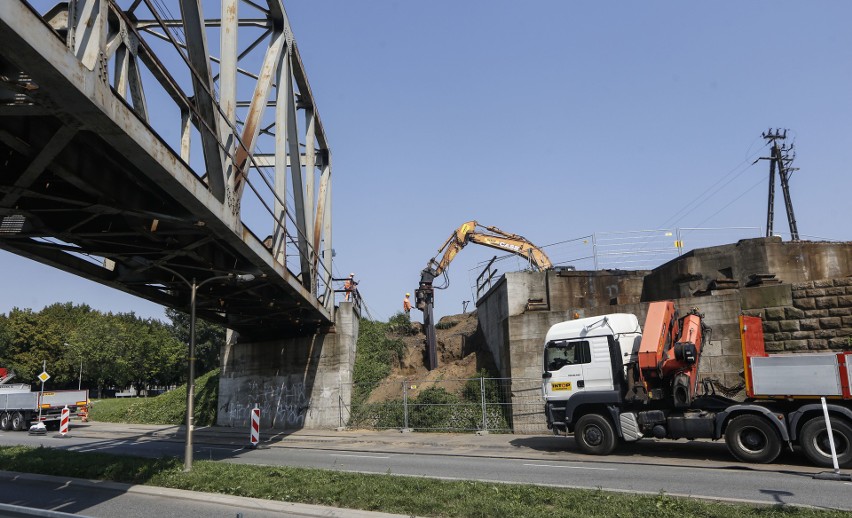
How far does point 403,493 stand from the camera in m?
9.30

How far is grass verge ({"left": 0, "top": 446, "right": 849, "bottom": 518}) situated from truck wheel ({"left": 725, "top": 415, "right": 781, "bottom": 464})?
5.60m

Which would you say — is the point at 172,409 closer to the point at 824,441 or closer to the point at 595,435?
the point at 595,435

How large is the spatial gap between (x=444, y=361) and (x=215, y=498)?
22019 mm

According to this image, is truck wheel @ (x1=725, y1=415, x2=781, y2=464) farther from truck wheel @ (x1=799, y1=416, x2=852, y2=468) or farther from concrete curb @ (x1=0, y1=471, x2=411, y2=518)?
concrete curb @ (x1=0, y1=471, x2=411, y2=518)

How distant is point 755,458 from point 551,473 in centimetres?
466

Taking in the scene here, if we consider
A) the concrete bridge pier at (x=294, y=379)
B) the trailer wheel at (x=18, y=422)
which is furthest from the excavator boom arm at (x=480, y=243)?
the trailer wheel at (x=18, y=422)

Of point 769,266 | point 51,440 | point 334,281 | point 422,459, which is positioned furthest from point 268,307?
point 769,266

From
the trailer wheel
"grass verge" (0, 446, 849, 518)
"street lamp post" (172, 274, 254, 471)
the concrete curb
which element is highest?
"street lamp post" (172, 274, 254, 471)

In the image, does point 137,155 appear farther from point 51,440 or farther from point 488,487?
point 51,440

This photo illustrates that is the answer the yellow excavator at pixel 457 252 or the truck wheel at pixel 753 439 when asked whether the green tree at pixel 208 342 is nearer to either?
the yellow excavator at pixel 457 252

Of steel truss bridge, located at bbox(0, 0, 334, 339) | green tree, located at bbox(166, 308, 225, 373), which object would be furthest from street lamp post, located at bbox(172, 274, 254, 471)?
green tree, located at bbox(166, 308, 225, 373)

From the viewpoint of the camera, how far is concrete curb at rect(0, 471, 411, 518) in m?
8.51

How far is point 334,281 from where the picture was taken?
28.3m

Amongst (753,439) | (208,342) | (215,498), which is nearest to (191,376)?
(215,498)
